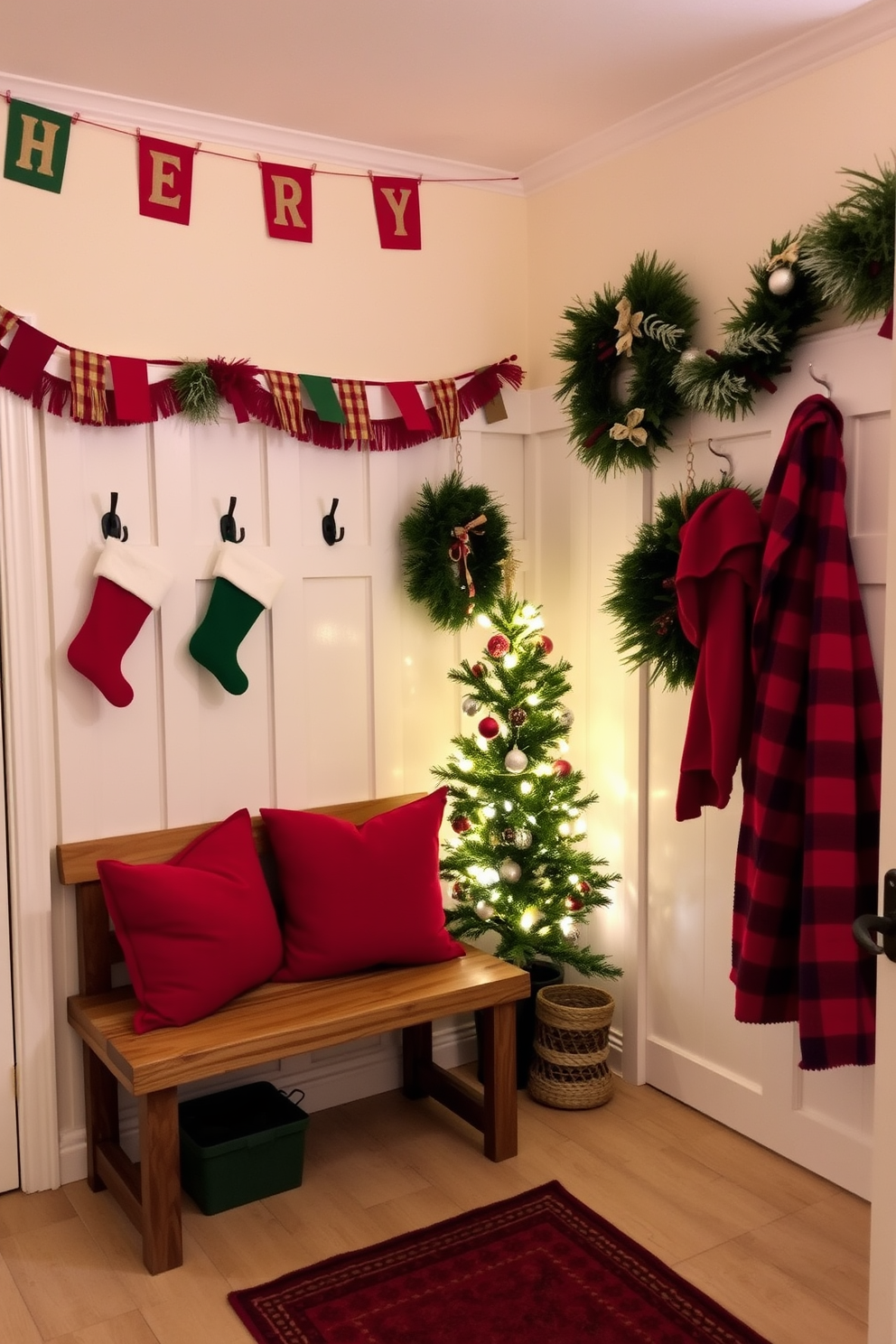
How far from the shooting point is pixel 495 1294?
2330 millimetres

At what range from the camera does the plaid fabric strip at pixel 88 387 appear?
2621 millimetres

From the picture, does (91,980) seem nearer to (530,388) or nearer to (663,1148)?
(663,1148)

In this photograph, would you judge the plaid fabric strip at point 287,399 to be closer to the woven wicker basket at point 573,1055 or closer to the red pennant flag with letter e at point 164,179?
the red pennant flag with letter e at point 164,179

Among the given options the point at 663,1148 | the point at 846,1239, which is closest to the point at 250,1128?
the point at 663,1148

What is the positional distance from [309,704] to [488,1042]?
3.17 feet

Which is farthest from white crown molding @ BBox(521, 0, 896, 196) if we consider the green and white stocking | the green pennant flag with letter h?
the green and white stocking

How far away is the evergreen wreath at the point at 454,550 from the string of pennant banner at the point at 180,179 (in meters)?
0.71

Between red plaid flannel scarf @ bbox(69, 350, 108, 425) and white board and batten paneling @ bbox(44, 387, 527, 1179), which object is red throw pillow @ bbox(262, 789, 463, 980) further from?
red plaid flannel scarf @ bbox(69, 350, 108, 425)

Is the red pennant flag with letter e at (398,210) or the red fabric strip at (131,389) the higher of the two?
the red pennant flag with letter e at (398,210)

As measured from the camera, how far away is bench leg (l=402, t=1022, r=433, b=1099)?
318 cm

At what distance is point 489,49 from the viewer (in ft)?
8.29

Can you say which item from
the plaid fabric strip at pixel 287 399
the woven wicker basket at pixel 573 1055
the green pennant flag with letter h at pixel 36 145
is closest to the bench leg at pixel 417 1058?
the woven wicker basket at pixel 573 1055

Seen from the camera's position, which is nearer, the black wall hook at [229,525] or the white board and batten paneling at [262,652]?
the white board and batten paneling at [262,652]

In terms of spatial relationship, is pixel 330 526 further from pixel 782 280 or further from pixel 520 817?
pixel 782 280
